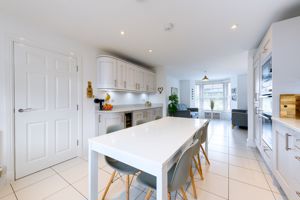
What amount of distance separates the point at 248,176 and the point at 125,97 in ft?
11.0

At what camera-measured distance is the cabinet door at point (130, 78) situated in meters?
3.66

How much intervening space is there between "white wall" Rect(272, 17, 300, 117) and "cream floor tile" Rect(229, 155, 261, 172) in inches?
41.5

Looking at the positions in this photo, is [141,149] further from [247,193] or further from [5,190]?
[5,190]

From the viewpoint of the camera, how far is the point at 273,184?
70.3 inches

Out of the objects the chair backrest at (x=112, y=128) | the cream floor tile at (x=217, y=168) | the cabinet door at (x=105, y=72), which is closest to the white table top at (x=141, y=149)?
the chair backrest at (x=112, y=128)

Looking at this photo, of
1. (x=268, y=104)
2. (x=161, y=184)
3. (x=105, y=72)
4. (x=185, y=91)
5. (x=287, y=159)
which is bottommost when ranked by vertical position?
(x=287, y=159)

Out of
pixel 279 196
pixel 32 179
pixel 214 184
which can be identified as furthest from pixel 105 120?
pixel 279 196

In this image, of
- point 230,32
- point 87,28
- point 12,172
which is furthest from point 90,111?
point 230,32

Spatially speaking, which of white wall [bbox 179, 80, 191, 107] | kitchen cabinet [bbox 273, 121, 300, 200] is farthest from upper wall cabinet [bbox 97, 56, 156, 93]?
white wall [bbox 179, 80, 191, 107]

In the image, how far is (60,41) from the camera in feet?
8.05

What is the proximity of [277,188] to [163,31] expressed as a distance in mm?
2847

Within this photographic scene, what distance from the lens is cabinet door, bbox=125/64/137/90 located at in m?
3.66

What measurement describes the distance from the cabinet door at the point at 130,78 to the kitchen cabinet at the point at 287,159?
123 inches

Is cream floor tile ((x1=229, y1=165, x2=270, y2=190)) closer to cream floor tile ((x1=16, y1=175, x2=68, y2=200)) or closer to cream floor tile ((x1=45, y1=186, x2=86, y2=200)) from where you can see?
cream floor tile ((x1=45, y1=186, x2=86, y2=200))
